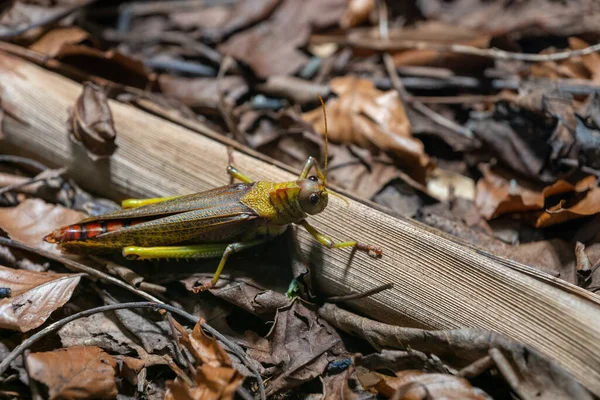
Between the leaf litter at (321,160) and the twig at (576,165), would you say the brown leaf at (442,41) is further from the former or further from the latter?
the twig at (576,165)

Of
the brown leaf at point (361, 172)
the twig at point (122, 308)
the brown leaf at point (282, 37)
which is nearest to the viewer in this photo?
the twig at point (122, 308)

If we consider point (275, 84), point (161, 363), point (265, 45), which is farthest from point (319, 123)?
point (161, 363)

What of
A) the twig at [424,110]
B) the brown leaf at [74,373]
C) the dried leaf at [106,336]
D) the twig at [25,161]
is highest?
the twig at [424,110]

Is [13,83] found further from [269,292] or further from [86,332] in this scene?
[269,292]

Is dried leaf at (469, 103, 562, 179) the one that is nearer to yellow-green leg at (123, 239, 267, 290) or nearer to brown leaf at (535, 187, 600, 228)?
brown leaf at (535, 187, 600, 228)

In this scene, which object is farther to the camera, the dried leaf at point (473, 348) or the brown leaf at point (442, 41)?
Answer: the brown leaf at point (442, 41)

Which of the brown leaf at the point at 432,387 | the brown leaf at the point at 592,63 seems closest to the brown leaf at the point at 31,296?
the brown leaf at the point at 432,387
